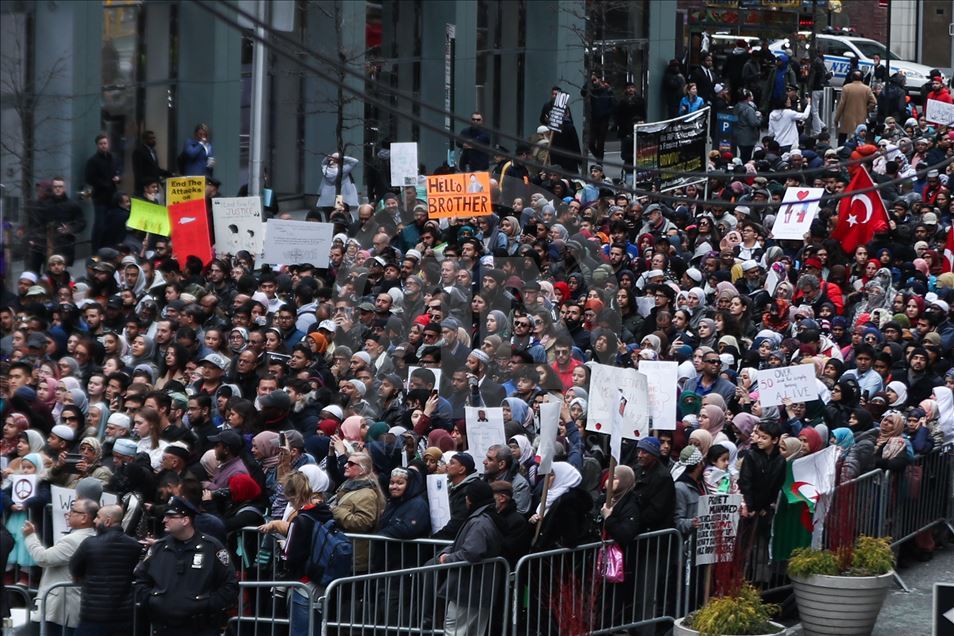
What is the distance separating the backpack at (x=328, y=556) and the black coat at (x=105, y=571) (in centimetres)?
113

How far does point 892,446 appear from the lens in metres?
14.6

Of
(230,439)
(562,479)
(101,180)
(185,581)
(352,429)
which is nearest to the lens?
(185,581)

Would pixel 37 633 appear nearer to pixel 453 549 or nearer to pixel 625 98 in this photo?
pixel 453 549

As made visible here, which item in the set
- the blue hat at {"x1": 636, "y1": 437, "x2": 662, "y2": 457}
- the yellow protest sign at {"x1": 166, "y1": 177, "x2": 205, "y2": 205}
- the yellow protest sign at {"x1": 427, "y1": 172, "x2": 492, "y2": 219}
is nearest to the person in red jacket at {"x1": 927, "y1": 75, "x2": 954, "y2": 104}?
the yellow protest sign at {"x1": 427, "y1": 172, "x2": 492, "y2": 219}

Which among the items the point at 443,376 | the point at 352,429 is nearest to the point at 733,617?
the point at 352,429

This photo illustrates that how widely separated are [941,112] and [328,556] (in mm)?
19177

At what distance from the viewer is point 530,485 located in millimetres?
12539

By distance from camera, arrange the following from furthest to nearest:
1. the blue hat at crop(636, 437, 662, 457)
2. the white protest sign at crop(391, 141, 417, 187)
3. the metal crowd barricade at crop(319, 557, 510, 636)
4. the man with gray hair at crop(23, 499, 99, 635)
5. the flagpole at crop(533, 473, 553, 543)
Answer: the white protest sign at crop(391, 141, 417, 187) → the blue hat at crop(636, 437, 662, 457) → the flagpole at crop(533, 473, 553, 543) → the metal crowd barricade at crop(319, 557, 510, 636) → the man with gray hair at crop(23, 499, 99, 635)

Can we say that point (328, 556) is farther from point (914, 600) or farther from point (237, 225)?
point (237, 225)

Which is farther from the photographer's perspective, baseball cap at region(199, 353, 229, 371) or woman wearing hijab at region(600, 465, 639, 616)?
baseball cap at region(199, 353, 229, 371)

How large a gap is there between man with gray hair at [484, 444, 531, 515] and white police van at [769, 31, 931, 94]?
29.4m

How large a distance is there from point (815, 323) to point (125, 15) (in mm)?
14903

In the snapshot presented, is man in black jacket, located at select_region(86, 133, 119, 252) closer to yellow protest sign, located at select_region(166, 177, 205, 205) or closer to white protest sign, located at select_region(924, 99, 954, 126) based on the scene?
yellow protest sign, located at select_region(166, 177, 205, 205)

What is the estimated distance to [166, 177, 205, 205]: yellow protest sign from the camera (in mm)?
20875
